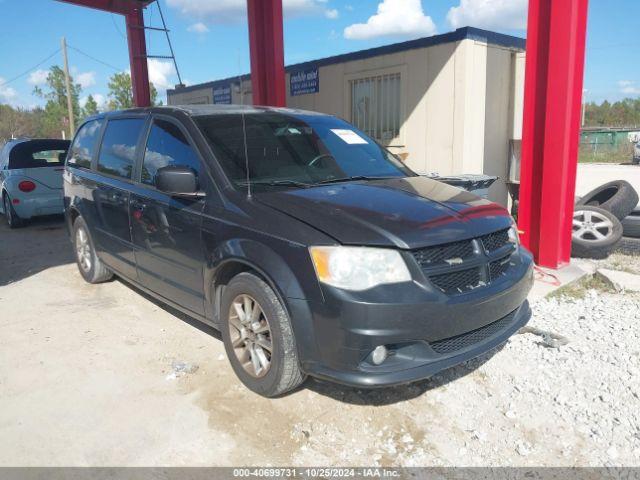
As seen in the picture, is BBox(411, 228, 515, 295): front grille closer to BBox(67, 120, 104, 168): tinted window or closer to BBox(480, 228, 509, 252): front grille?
BBox(480, 228, 509, 252): front grille

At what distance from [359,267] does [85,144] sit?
4088 millimetres

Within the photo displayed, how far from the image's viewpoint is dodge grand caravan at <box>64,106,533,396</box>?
2.66 meters

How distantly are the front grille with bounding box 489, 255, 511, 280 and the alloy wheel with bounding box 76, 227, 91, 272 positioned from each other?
426 centimetres

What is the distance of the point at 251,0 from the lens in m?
7.83

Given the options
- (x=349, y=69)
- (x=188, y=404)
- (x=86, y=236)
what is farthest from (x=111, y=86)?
(x=188, y=404)

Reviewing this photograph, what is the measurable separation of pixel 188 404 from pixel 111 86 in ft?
150

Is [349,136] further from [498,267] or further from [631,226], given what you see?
[631,226]

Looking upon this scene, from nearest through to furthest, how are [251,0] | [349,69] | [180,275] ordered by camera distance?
[180,275]
[251,0]
[349,69]

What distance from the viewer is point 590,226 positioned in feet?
20.7

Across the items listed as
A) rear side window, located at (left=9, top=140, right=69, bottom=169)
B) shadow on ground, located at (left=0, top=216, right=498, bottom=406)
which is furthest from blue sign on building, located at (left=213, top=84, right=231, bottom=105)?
shadow on ground, located at (left=0, top=216, right=498, bottom=406)

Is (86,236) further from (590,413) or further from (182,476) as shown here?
(590,413)

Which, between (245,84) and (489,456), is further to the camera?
(245,84)

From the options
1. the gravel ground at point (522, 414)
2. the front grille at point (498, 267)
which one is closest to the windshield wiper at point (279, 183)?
the front grille at point (498, 267)

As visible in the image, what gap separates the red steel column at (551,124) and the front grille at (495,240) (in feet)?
8.35
